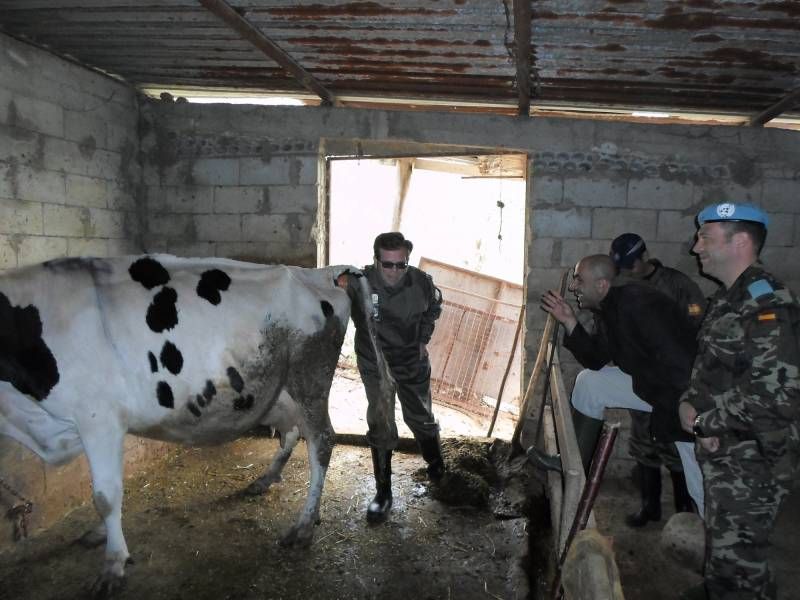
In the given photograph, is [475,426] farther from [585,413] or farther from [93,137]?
[93,137]

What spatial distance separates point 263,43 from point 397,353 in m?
2.36

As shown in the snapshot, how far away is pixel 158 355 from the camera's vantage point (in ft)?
10.5

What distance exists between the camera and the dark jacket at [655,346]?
304 cm

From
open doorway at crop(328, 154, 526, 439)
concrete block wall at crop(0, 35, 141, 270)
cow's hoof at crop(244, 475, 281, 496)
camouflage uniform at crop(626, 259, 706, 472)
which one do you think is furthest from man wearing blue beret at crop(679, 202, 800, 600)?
concrete block wall at crop(0, 35, 141, 270)

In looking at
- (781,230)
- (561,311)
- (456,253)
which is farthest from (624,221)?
(456,253)

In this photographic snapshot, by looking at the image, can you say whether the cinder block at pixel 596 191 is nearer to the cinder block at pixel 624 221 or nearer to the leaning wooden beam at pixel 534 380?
the cinder block at pixel 624 221

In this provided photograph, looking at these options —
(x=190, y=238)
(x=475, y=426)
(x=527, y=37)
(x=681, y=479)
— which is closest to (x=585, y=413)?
(x=681, y=479)

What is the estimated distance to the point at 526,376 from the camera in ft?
16.2

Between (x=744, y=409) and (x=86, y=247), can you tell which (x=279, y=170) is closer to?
(x=86, y=247)

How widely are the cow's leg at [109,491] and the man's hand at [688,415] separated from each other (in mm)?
2986

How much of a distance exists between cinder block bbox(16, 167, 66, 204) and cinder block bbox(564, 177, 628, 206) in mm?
4137

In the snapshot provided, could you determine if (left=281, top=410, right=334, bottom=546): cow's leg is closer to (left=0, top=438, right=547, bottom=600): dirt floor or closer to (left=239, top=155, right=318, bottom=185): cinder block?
(left=0, top=438, right=547, bottom=600): dirt floor

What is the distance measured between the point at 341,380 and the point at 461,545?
4230 mm

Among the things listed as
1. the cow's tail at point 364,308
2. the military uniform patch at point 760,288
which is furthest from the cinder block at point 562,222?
the military uniform patch at point 760,288
